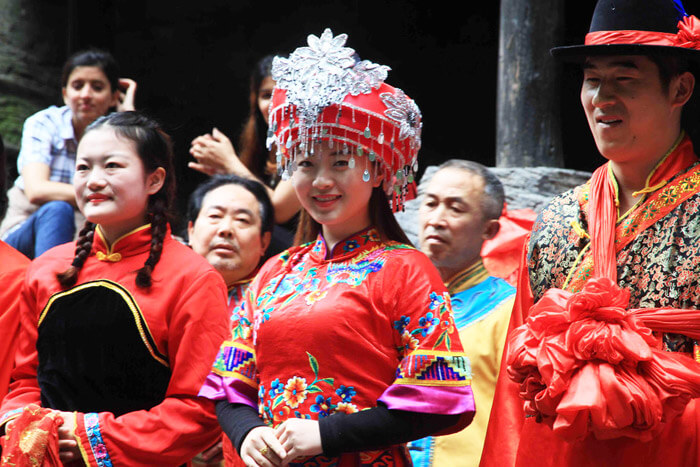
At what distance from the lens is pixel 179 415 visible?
288cm

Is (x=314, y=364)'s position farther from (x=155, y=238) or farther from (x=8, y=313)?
(x=8, y=313)

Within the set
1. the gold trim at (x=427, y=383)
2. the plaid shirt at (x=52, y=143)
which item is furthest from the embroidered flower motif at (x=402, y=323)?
the plaid shirt at (x=52, y=143)

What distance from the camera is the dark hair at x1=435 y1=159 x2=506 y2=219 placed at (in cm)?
418

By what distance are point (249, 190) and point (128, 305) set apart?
1.28 metres

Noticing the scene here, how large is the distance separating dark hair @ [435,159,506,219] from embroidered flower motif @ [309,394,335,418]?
1733 mm

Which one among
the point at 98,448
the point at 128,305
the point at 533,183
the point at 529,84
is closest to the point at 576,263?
the point at 128,305

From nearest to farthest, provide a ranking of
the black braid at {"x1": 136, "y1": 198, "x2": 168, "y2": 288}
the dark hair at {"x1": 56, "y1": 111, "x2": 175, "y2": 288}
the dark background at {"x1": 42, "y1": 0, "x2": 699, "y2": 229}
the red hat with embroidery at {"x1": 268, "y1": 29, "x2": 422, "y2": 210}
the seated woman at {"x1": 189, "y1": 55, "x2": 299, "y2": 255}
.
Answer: the red hat with embroidery at {"x1": 268, "y1": 29, "x2": 422, "y2": 210}
the black braid at {"x1": 136, "y1": 198, "x2": 168, "y2": 288}
the dark hair at {"x1": 56, "y1": 111, "x2": 175, "y2": 288}
the seated woman at {"x1": 189, "y1": 55, "x2": 299, "y2": 255}
the dark background at {"x1": 42, "y1": 0, "x2": 699, "y2": 229}

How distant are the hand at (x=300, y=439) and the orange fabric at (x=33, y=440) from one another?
72cm

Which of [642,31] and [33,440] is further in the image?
[33,440]

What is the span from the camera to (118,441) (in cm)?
284

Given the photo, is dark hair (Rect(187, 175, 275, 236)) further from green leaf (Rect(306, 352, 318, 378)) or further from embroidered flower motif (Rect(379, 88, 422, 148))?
green leaf (Rect(306, 352, 318, 378))

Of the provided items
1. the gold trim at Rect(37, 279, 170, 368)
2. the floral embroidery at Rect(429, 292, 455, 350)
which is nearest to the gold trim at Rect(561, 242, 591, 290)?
the floral embroidery at Rect(429, 292, 455, 350)

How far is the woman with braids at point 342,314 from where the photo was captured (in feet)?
8.30

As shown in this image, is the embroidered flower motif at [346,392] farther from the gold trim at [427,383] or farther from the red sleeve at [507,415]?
the red sleeve at [507,415]
